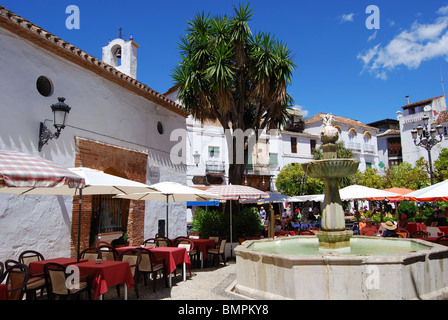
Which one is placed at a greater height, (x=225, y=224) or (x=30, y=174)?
(x=30, y=174)

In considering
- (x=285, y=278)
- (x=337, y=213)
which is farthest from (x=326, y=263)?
(x=337, y=213)

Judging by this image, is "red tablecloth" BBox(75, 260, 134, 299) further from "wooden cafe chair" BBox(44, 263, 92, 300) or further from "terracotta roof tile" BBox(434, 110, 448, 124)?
"terracotta roof tile" BBox(434, 110, 448, 124)

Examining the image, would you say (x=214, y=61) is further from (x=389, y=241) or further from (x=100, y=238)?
(x=389, y=241)

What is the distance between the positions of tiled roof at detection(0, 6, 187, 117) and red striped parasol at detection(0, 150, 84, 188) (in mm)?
4845

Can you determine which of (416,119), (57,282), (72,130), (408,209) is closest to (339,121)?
(416,119)

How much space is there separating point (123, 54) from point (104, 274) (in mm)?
12886

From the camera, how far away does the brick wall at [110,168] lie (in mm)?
9562

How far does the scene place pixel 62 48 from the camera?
29.8ft

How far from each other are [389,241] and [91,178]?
7.07 m

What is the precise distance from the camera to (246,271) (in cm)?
571

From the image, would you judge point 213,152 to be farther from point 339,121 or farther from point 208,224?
point 208,224

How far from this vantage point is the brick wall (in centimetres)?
956

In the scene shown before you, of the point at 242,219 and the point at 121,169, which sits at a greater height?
the point at 121,169

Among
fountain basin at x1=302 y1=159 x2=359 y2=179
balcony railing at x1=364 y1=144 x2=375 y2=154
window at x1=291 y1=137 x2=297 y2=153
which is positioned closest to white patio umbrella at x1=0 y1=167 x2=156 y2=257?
fountain basin at x1=302 y1=159 x2=359 y2=179
